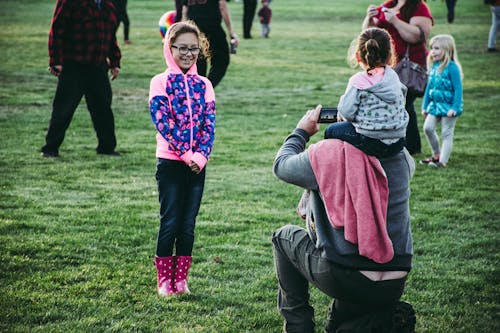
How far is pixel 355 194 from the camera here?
3.37 metres

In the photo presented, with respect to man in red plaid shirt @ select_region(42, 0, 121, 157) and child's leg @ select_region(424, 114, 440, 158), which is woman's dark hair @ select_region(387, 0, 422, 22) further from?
man in red plaid shirt @ select_region(42, 0, 121, 157)

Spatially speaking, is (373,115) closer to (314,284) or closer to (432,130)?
(314,284)

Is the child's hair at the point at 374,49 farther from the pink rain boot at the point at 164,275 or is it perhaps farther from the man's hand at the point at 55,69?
the man's hand at the point at 55,69

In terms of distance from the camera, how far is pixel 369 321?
3574mm

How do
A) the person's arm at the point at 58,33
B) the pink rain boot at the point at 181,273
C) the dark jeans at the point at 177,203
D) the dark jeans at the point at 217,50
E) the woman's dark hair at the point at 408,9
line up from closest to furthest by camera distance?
the dark jeans at the point at 177,203 → the pink rain boot at the point at 181,273 → the woman's dark hair at the point at 408,9 → the person's arm at the point at 58,33 → the dark jeans at the point at 217,50

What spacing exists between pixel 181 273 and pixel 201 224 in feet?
5.24

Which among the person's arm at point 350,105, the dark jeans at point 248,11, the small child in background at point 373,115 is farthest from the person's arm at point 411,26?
the dark jeans at point 248,11

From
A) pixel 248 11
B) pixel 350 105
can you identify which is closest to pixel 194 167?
pixel 350 105

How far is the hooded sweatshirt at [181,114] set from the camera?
4.60 meters

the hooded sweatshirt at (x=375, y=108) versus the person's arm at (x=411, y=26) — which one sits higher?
the hooded sweatshirt at (x=375, y=108)

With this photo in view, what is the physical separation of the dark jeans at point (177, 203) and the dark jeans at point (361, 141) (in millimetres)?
1475

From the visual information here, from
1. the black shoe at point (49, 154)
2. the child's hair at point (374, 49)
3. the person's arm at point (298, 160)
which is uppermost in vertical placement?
the child's hair at point (374, 49)

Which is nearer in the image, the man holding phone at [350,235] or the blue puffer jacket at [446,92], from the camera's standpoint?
the man holding phone at [350,235]

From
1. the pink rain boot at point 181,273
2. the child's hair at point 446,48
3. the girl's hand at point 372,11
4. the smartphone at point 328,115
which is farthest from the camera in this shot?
the child's hair at point 446,48
